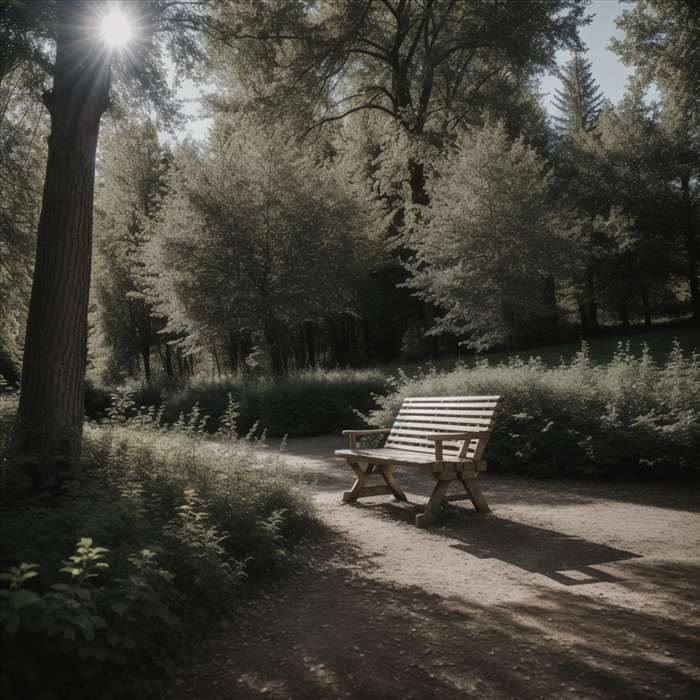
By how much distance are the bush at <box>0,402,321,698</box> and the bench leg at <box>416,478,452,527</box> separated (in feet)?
3.78

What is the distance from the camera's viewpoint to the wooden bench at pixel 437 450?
21.4 ft

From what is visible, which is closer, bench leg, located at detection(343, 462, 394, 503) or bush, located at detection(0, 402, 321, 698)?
bush, located at detection(0, 402, 321, 698)

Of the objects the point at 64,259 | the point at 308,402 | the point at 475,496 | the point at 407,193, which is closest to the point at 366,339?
the point at 407,193

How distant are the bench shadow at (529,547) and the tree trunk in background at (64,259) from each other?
3.69 metres

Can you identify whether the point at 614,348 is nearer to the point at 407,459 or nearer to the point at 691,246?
the point at 691,246

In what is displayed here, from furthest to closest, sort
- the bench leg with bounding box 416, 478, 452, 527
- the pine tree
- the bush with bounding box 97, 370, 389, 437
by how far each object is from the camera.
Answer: the pine tree, the bush with bounding box 97, 370, 389, 437, the bench leg with bounding box 416, 478, 452, 527

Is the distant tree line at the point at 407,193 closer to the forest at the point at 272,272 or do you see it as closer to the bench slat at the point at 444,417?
the forest at the point at 272,272

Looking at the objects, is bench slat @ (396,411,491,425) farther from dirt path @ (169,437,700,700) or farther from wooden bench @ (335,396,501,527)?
dirt path @ (169,437,700,700)

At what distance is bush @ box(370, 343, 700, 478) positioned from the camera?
820 cm

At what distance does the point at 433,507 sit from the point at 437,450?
620 millimetres

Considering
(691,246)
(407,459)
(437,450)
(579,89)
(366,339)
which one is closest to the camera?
(437,450)

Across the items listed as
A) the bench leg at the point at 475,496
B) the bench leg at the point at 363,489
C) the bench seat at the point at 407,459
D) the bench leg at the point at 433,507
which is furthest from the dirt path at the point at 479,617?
the bench leg at the point at 363,489

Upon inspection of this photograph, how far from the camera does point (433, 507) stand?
259 inches

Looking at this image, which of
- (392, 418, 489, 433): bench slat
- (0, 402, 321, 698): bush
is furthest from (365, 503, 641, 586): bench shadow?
(0, 402, 321, 698): bush
